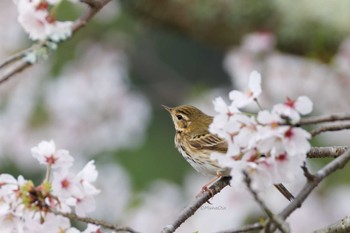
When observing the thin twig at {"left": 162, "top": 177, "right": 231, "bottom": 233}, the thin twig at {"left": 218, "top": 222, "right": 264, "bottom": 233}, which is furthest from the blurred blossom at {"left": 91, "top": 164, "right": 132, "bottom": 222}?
the thin twig at {"left": 218, "top": 222, "right": 264, "bottom": 233}

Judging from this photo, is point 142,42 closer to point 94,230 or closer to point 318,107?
point 318,107

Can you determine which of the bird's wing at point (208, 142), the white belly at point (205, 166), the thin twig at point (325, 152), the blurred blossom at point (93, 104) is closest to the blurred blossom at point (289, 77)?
the blurred blossom at point (93, 104)

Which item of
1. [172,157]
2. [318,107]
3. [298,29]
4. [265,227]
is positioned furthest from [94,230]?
[172,157]

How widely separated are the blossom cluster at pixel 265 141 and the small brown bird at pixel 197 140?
49.5 inches

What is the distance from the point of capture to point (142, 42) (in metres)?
9.06

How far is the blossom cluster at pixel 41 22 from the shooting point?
2.45 metres

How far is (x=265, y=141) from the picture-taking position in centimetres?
207

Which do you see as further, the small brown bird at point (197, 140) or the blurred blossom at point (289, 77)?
the blurred blossom at point (289, 77)

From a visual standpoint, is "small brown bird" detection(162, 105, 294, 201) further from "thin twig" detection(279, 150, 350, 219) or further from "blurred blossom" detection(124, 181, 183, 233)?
"blurred blossom" detection(124, 181, 183, 233)

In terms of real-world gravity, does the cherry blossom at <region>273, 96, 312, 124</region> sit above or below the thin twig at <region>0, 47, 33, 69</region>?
below

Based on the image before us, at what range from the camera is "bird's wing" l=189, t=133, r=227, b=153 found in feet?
11.8

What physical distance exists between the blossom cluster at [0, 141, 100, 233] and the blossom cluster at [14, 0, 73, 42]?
32 centimetres

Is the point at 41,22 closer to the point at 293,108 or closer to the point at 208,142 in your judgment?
the point at 293,108

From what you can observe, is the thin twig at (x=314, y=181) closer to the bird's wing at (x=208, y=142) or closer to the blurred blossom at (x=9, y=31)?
the bird's wing at (x=208, y=142)
